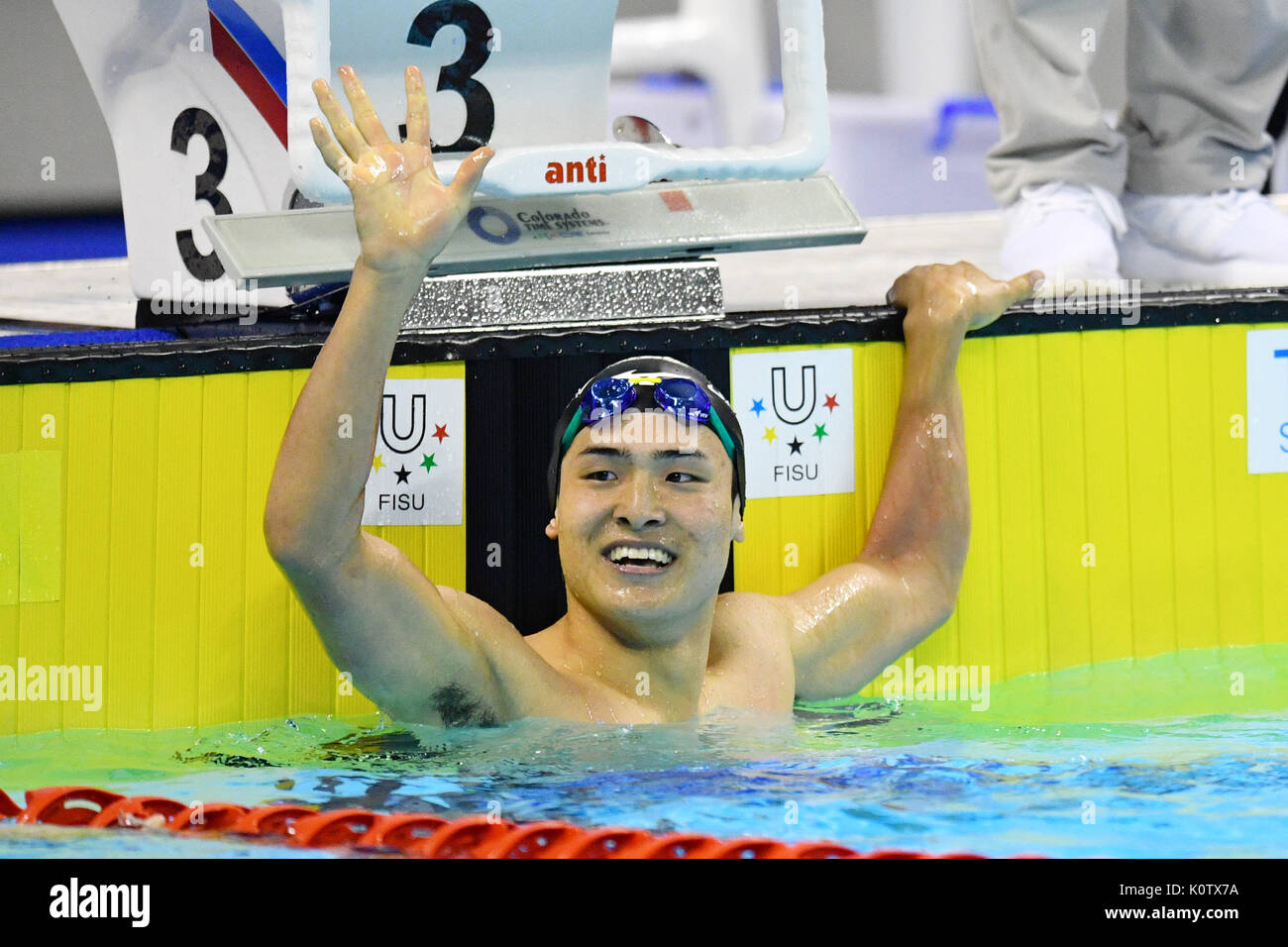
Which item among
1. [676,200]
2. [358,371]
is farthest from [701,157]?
[358,371]

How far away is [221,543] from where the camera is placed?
2.70m

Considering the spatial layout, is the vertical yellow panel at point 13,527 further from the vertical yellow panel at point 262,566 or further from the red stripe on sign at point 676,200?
the red stripe on sign at point 676,200

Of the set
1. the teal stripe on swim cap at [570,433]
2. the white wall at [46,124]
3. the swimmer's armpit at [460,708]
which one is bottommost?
the swimmer's armpit at [460,708]

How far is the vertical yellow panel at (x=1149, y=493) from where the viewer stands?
3008 mm

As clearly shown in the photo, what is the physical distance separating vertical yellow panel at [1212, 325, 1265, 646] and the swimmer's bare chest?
3.19ft

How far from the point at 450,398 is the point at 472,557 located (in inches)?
11.5

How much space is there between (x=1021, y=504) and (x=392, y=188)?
150cm

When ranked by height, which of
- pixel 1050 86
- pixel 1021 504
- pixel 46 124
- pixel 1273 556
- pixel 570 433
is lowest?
pixel 1273 556

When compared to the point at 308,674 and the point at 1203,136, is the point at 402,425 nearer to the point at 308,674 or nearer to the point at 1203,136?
the point at 308,674

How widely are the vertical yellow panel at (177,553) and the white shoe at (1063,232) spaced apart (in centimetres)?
177

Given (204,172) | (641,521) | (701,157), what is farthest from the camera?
(204,172)

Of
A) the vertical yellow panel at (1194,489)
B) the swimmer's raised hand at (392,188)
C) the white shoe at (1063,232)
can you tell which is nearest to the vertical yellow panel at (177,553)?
the swimmer's raised hand at (392,188)
